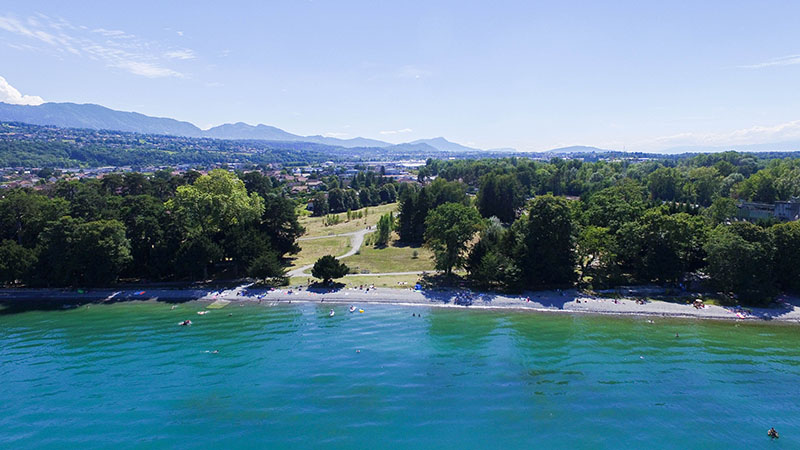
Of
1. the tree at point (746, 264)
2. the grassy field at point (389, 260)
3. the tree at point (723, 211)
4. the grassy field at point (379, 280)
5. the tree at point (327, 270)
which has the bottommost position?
the grassy field at point (379, 280)

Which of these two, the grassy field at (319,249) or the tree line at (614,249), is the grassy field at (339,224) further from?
the tree line at (614,249)

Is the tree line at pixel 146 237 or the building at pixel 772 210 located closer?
the tree line at pixel 146 237

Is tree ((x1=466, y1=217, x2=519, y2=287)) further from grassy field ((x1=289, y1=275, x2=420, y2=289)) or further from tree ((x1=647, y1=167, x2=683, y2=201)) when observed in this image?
tree ((x1=647, y1=167, x2=683, y2=201))

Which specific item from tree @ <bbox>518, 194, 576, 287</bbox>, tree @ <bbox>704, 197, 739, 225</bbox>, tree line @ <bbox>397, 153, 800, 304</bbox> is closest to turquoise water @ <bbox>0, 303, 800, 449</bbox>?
tree line @ <bbox>397, 153, 800, 304</bbox>

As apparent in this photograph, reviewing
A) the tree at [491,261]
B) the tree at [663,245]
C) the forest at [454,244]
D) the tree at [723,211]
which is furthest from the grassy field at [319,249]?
the tree at [723,211]

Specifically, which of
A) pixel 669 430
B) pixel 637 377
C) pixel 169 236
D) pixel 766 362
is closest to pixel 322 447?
pixel 669 430

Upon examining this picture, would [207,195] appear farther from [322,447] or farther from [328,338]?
[322,447]
